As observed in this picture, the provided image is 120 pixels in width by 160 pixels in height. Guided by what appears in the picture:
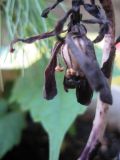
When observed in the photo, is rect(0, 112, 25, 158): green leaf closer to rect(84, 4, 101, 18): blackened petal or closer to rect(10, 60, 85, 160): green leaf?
rect(10, 60, 85, 160): green leaf

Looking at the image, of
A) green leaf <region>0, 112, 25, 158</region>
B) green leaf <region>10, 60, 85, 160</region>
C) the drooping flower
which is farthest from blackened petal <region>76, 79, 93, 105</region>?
green leaf <region>0, 112, 25, 158</region>

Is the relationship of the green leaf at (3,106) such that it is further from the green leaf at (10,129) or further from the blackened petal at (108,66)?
the blackened petal at (108,66)

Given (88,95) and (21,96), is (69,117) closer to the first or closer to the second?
(21,96)

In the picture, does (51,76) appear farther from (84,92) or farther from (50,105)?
(50,105)

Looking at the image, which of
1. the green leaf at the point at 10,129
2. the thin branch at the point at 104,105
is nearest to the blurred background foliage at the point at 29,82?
the green leaf at the point at 10,129

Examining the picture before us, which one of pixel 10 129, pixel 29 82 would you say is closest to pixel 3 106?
pixel 10 129

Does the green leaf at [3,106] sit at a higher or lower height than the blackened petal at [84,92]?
lower
